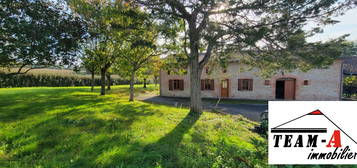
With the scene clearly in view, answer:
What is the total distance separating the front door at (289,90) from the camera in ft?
46.9

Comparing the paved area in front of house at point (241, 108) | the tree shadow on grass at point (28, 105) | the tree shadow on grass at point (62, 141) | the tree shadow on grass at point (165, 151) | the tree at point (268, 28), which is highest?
the tree at point (268, 28)

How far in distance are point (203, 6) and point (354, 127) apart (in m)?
4.71

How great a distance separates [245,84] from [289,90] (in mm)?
4536

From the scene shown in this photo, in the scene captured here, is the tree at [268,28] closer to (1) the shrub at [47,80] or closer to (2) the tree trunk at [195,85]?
(2) the tree trunk at [195,85]

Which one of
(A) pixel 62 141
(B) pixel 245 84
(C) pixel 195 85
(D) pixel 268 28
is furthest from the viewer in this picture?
(B) pixel 245 84

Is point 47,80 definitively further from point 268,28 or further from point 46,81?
point 268,28

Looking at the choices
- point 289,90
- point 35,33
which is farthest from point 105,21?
point 289,90

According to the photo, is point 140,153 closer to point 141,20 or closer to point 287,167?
point 287,167

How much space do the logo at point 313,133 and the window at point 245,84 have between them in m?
Answer: 13.4

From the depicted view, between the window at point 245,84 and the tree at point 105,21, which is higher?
the tree at point 105,21

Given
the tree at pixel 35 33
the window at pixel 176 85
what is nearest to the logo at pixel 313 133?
the tree at pixel 35 33

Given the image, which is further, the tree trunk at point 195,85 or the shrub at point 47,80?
the shrub at point 47,80

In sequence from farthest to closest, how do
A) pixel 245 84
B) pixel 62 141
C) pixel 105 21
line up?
pixel 245 84
pixel 105 21
pixel 62 141

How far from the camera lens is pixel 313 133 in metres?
2.30
